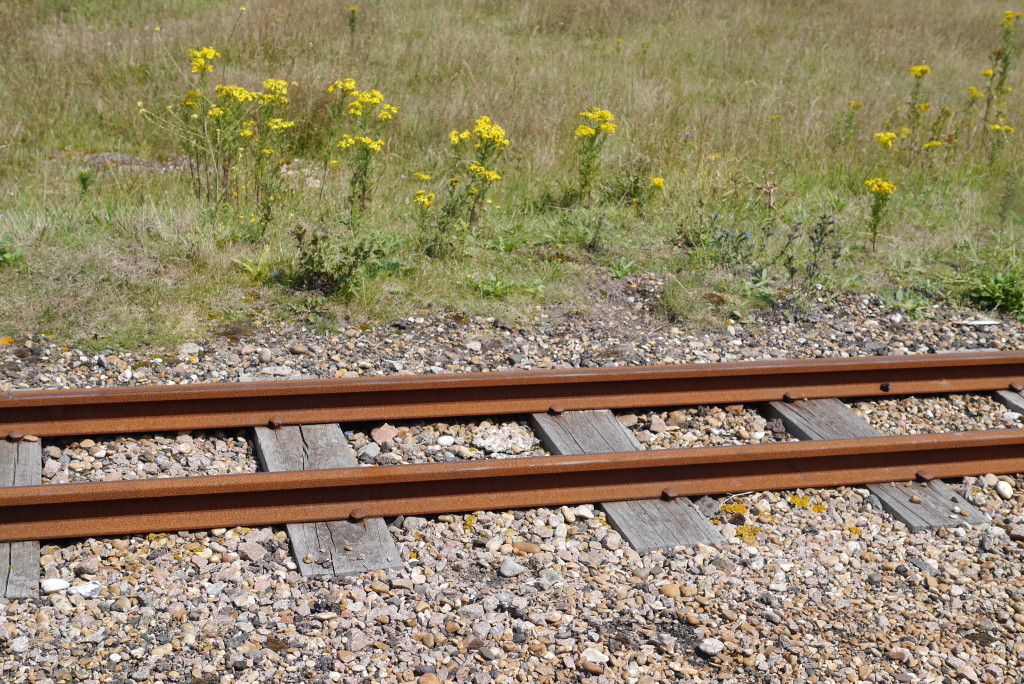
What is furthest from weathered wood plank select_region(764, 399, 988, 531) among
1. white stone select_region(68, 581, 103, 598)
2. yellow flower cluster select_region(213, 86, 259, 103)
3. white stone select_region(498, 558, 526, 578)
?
yellow flower cluster select_region(213, 86, 259, 103)

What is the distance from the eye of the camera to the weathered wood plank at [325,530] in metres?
3.65

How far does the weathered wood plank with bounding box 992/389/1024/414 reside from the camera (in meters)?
5.54

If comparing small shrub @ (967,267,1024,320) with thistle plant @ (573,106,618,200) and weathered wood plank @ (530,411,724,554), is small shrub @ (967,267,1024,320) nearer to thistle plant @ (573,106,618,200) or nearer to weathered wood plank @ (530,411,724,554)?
thistle plant @ (573,106,618,200)

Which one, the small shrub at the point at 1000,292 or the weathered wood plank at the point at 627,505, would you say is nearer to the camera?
the weathered wood plank at the point at 627,505

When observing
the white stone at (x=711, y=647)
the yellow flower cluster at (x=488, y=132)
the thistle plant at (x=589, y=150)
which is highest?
the yellow flower cluster at (x=488, y=132)

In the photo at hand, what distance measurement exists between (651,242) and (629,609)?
4.40 metres

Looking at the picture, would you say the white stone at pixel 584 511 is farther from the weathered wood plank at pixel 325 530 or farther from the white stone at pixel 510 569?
the weathered wood plank at pixel 325 530

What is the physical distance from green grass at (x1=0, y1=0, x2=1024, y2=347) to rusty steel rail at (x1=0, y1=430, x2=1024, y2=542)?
1820 millimetres

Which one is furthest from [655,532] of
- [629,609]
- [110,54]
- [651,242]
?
[110,54]

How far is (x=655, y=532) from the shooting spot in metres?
4.04

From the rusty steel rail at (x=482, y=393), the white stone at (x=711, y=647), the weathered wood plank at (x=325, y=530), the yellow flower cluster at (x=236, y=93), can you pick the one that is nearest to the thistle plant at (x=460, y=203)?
the yellow flower cluster at (x=236, y=93)

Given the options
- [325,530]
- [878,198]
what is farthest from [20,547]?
[878,198]

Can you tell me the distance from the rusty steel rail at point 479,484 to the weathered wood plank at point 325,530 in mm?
66

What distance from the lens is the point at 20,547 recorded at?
11.7 ft
